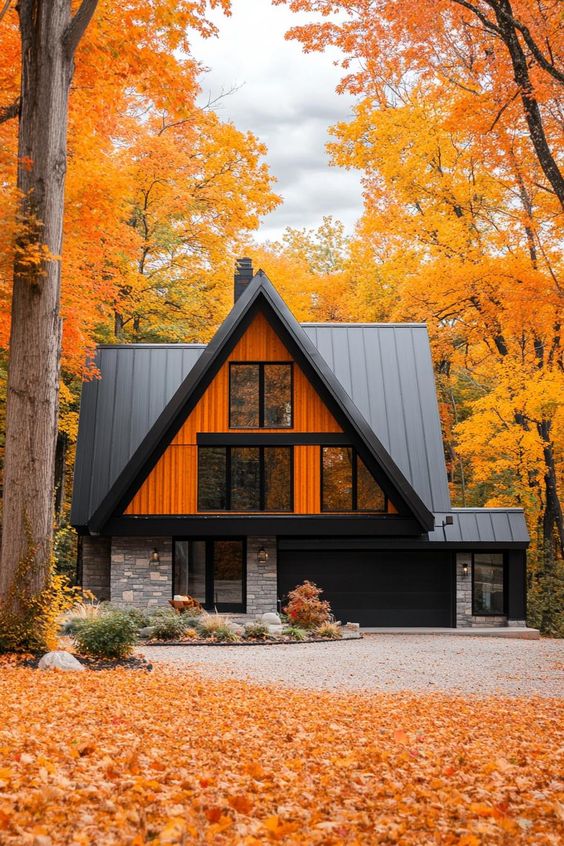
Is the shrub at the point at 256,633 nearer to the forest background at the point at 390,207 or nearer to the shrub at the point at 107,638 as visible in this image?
the shrub at the point at 107,638

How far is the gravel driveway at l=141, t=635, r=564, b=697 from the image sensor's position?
1123 centimetres

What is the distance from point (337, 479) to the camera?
19.9 m

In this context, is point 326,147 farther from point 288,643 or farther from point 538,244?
point 288,643

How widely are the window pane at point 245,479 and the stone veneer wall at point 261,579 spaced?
82 centimetres

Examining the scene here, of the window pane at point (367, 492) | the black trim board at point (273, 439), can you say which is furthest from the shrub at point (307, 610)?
the black trim board at point (273, 439)

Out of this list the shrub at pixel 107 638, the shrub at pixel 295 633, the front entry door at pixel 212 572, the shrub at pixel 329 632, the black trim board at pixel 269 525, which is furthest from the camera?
the front entry door at pixel 212 572

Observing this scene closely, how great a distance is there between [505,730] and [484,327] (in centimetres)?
1812

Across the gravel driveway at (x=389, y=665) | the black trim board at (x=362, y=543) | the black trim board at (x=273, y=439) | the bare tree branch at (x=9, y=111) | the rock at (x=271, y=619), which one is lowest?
the gravel driveway at (x=389, y=665)

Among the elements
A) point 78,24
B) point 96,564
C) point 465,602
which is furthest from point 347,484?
point 78,24

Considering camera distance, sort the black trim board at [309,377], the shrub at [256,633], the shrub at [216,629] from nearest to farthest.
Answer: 1. the shrub at [216,629]
2. the shrub at [256,633]
3. the black trim board at [309,377]

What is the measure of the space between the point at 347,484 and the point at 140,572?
5.04 m

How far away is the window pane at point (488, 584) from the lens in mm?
20688

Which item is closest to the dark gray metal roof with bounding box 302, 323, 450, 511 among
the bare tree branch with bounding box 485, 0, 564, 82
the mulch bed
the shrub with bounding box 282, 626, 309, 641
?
the shrub with bounding box 282, 626, 309, 641

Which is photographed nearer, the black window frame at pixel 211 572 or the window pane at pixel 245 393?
the black window frame at pixel 211 572
